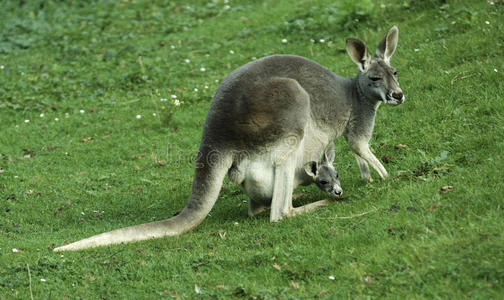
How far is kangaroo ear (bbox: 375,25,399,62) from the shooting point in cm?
647

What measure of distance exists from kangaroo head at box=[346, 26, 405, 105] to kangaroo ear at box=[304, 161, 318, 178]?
2.92 feet

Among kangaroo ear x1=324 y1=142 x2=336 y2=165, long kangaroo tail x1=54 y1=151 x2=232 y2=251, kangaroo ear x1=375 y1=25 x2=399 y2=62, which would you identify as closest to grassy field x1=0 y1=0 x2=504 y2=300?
long kangaroo tail x1=54 y1=151 x2=232 y2=251

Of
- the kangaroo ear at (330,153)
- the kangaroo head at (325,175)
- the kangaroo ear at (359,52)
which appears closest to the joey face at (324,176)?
the kangaroo head at (325,175)

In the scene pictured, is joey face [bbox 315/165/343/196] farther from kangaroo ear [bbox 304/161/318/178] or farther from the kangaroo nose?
the kangaroo nose

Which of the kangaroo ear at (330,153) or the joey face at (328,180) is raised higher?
the kangaroo ear at (330,153)

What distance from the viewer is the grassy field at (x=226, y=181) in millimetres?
4664

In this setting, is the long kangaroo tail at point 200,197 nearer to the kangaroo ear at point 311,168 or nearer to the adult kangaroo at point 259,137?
the adult kangaroo at point 259,137

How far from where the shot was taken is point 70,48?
12.4 meters

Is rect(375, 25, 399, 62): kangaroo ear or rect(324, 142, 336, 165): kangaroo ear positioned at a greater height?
rect(375, 25, 399, 62): kangaroo ear

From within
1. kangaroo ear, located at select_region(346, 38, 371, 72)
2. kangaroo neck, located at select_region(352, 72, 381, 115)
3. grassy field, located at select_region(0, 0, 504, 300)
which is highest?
kangaroo ear, located at select_region(346, 38, 371, 72)

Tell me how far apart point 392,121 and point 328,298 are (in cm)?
402

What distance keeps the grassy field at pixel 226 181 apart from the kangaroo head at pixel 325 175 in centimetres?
19

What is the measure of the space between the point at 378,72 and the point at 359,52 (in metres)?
0.30

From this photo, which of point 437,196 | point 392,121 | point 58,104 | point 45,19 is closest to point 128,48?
point 58,104
